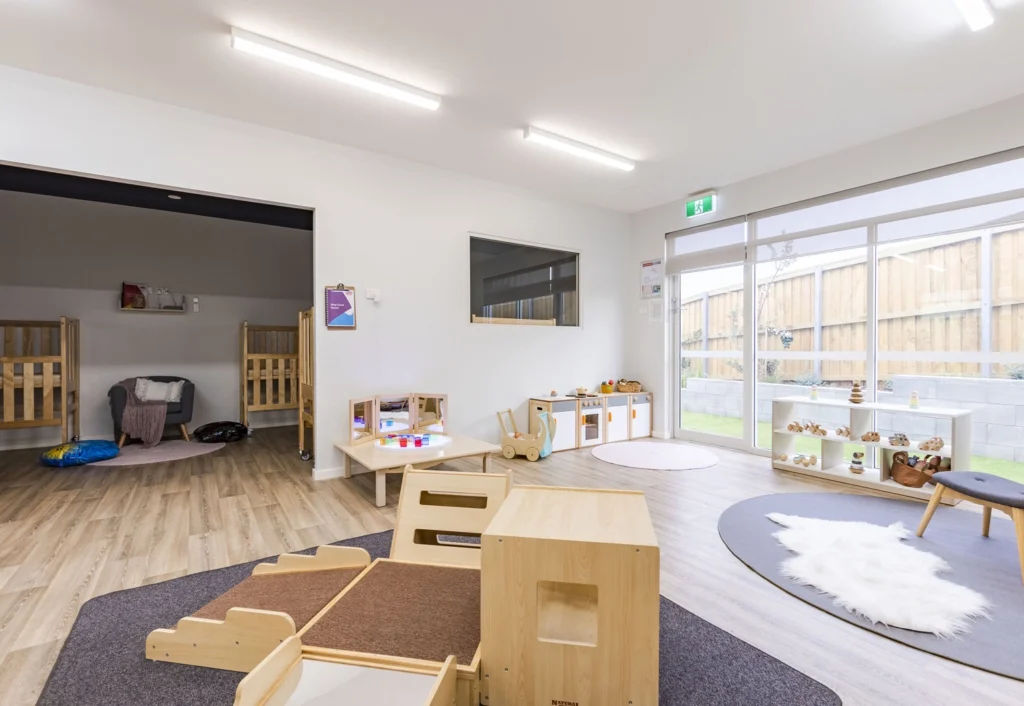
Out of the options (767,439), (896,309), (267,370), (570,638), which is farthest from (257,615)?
(267,370)

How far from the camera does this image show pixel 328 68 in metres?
2.72

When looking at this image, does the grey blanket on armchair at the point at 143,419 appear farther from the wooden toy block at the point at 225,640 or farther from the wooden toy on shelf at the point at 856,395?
the wooden toy on shelf at the point at 856,395

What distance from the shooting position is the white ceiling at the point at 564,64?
2326mm

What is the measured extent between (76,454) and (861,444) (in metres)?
6.63

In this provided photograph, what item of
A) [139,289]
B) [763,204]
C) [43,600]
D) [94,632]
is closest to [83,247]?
[139,289]

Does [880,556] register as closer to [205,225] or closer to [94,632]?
[94,632]

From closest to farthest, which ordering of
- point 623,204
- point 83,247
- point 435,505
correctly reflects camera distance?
point 435,505 < point 83,247 < point 623,204

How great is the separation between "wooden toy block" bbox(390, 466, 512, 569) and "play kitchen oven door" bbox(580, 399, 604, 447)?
325 centimetres

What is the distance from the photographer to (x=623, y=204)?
5543 mm

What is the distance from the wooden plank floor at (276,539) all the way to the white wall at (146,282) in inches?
49.2

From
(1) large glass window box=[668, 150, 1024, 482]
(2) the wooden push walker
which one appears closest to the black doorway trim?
(2) the wooden push walker

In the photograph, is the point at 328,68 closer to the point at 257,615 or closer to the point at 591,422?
the point at 257,615

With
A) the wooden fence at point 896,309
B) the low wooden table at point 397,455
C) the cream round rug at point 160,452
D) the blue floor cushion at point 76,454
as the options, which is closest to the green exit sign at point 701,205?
the wooden fence at point 896,309

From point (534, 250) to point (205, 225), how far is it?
415cm
